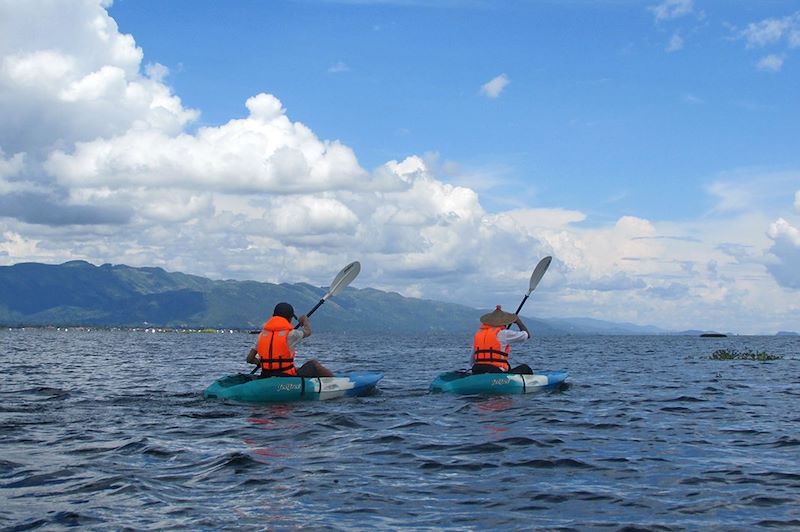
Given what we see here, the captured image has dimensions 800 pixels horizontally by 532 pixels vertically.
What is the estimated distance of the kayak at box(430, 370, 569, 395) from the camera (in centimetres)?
2111

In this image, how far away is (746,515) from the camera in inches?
352

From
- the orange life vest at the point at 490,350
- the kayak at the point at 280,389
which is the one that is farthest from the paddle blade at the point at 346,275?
the orange life vest at the point at 490,350

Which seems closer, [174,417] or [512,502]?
[512,502]

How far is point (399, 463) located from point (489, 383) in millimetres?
9469

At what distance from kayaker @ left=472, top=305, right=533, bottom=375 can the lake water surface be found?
115 cm

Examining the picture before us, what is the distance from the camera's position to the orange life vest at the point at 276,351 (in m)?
19.5

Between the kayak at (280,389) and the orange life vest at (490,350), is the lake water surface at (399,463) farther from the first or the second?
the orange life vest at (490,350)

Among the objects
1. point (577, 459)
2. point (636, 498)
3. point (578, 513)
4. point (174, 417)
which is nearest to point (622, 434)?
point (577, 459)

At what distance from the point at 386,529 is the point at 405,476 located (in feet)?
9.28

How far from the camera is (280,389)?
19422 millimetres

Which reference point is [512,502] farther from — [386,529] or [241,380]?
[241,380]

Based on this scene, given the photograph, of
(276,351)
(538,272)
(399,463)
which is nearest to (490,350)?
(276,351)

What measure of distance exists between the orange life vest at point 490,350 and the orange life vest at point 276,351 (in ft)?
18.3

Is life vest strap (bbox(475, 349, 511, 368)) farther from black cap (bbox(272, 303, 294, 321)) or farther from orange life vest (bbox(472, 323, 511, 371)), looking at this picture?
black cap (bbox(272, 303, 294, 321))
